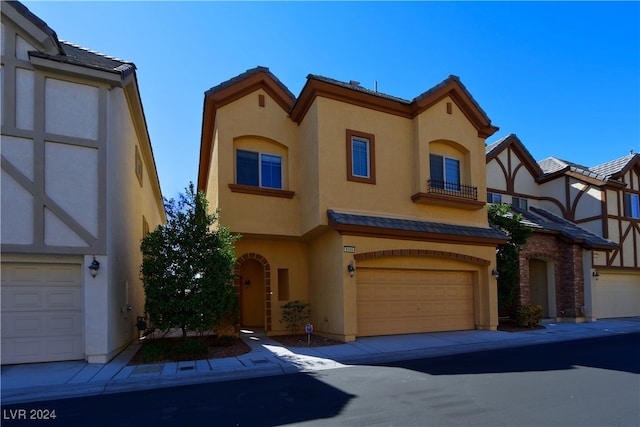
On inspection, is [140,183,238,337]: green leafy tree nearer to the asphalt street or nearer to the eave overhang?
the asphalt street

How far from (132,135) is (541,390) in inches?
525

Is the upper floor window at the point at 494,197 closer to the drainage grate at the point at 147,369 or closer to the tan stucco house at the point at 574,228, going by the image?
the tan stucco house at the point at 574,228

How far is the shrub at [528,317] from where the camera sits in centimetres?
1532

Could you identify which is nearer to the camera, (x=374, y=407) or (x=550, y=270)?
(x=374, y=407)

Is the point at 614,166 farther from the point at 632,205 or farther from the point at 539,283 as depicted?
the point at 539,283

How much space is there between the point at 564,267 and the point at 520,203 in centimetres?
403

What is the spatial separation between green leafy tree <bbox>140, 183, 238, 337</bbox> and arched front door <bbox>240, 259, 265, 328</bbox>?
5524mm

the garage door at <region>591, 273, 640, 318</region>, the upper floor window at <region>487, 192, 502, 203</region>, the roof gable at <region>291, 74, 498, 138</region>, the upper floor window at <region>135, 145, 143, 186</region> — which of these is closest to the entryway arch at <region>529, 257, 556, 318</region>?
the garage door at <region>591, 273, 640, 318</region>

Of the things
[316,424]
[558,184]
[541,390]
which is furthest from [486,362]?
[558,184]

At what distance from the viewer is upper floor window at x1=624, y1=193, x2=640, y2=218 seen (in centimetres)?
2091

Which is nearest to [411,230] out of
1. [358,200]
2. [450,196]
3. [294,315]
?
[358,200]

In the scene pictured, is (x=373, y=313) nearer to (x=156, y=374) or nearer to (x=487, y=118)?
(x=156, y=374)

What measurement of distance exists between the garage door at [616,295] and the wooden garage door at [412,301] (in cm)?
856

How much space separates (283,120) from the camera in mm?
14688
